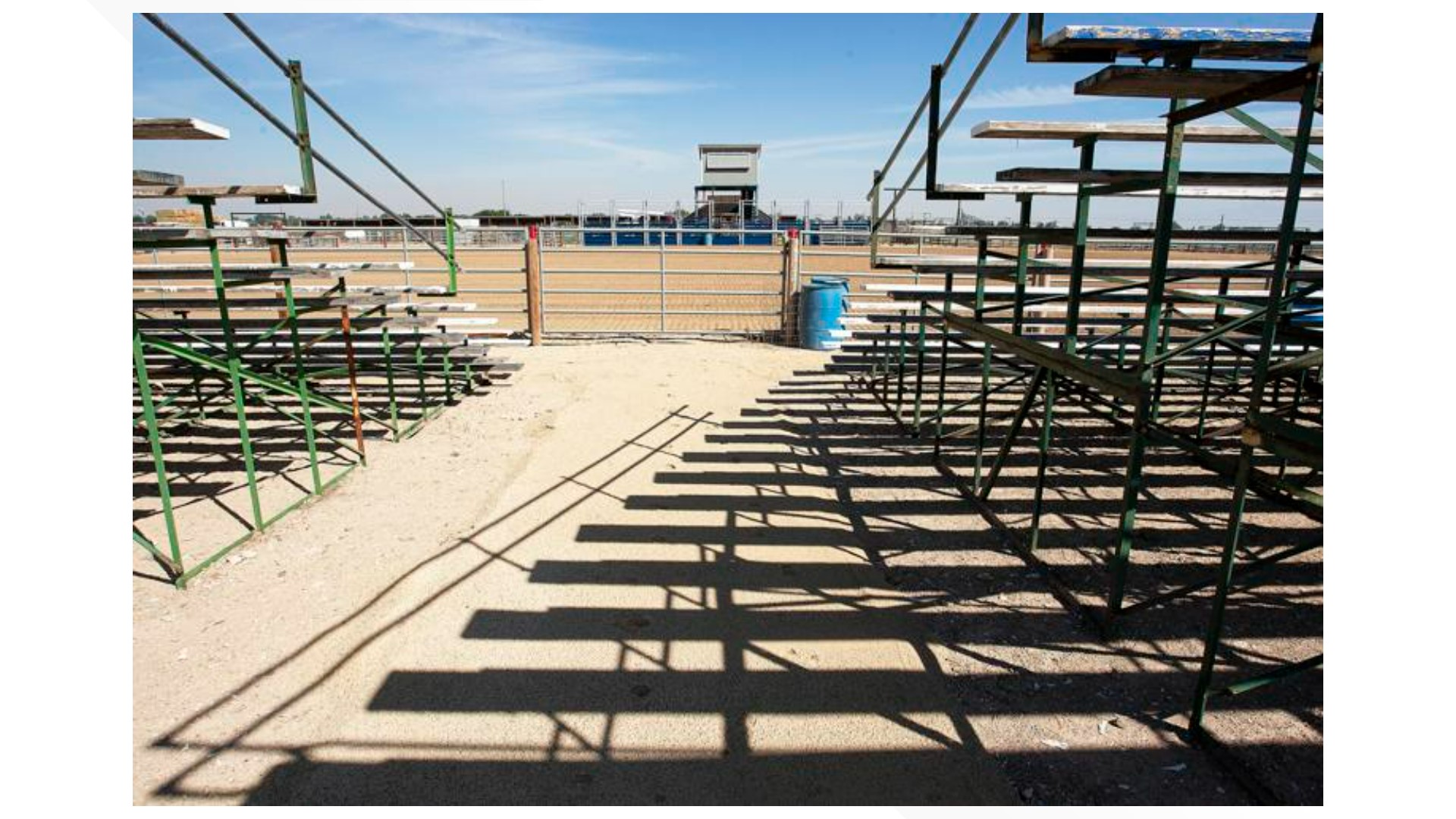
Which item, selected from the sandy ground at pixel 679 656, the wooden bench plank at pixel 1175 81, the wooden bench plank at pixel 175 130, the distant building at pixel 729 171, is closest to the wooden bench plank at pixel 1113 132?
the wooden bench plank at pixel 1175 81

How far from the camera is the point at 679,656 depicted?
3.81 meters

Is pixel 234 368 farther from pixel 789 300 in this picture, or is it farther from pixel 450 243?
pixel 789 300

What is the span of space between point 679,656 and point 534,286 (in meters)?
10.3

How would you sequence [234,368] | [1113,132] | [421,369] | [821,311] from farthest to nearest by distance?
1. [821,311]
2. [421,369]
3. [234,368]
4. [1113,132]

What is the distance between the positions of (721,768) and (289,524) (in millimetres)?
4157

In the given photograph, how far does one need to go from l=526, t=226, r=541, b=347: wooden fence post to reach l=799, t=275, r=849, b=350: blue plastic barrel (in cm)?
475

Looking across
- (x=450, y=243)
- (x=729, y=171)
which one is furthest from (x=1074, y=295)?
(x=729, y=171)

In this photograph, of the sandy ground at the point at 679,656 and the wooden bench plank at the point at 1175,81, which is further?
the sandy ground at the point at 679,656

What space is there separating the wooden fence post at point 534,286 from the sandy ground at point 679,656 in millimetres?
6949

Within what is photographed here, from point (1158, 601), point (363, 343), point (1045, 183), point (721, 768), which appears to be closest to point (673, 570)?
point (721, 768)

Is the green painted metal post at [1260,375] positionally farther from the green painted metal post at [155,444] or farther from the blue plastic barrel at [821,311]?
the blue plastic barrel at [821,311]

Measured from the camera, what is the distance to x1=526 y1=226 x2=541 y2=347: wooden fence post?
1276 cm

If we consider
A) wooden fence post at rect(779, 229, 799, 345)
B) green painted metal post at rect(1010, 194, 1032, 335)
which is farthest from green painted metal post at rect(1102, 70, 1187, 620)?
wooden fence post at rect(779, 229, 799, 345)

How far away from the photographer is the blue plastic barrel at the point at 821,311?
13047 mm
